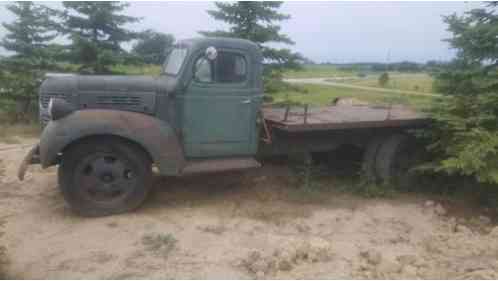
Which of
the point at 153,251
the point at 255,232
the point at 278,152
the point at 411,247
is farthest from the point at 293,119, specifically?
the point at 153,251

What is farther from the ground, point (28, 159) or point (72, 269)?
point (28, 159)

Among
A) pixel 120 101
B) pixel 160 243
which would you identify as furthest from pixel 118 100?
pixel 160 243

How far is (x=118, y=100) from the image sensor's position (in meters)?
4.77

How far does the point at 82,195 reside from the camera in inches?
182

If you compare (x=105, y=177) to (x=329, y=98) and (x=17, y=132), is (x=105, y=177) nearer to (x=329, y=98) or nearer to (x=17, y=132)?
(x=17, y=132)

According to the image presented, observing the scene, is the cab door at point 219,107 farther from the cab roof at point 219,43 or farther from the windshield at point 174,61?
the windshield at point 174,61

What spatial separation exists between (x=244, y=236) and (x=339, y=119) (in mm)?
2143

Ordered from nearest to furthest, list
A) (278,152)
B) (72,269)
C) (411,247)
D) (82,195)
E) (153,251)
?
(72,269) < (153,251) < (411,247) < (82,195) < (278,152)

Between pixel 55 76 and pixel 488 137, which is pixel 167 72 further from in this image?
pixel 488 137

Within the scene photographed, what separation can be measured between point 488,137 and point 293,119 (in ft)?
7.44

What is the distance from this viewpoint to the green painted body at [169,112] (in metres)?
4.46

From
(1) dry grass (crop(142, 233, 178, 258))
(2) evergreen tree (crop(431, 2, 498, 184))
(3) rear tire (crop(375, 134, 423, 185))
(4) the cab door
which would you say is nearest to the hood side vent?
(4) the cab door

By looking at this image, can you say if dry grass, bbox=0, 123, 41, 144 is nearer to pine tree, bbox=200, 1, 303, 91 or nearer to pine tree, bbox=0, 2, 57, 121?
pine tree, bbox=0, 2, 57, 121

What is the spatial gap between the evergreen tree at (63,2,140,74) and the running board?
6.60 meters
